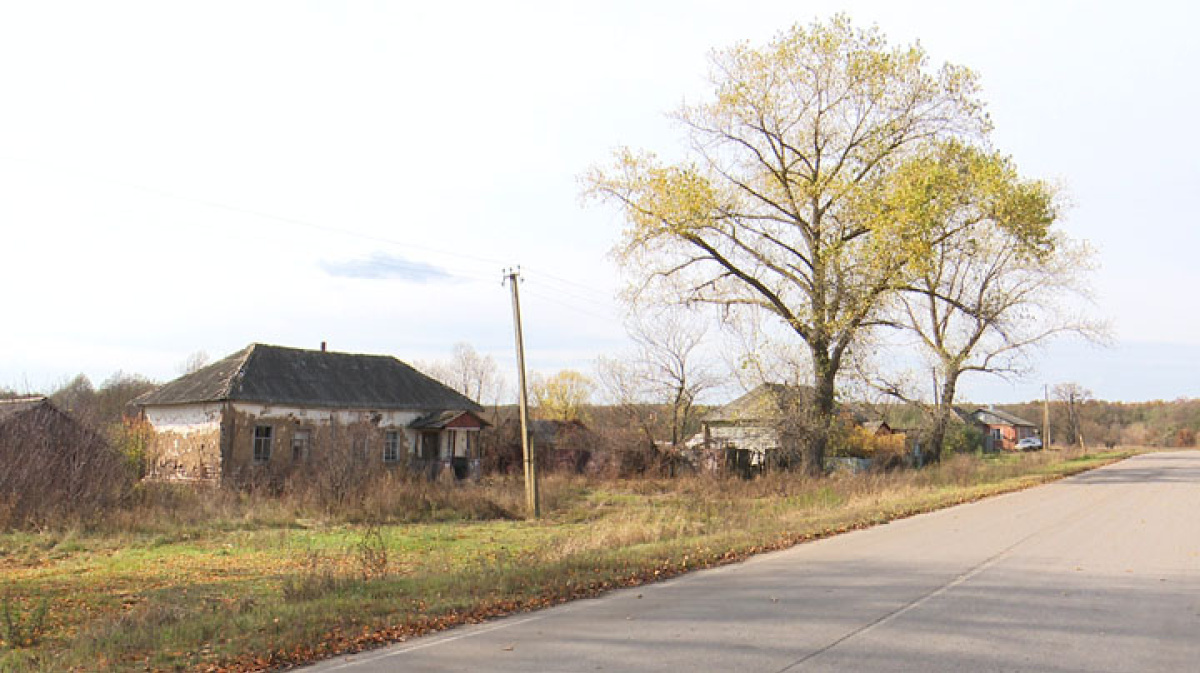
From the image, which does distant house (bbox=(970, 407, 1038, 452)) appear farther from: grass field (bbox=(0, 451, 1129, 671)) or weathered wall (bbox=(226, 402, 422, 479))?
weathered wall (bbox=(226, 402, 422, 479))

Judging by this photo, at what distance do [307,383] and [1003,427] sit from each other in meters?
101

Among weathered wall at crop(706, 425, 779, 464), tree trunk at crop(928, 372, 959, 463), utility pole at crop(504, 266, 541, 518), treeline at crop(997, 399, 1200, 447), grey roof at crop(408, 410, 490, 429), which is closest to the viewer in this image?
utility pole at crop(504, 266, 541, 518)

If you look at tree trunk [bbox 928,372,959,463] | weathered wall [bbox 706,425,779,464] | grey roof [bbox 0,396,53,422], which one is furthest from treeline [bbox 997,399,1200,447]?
grey roof [bbox 0,396,53,422]

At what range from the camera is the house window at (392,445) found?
1534 inches

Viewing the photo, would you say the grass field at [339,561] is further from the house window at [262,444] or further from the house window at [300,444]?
the house window at [300,444]

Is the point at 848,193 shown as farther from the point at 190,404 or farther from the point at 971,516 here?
the point at 190,404

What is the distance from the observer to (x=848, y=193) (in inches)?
1126

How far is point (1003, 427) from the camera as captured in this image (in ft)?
371

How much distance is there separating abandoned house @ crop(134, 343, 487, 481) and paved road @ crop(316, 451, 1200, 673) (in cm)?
1976

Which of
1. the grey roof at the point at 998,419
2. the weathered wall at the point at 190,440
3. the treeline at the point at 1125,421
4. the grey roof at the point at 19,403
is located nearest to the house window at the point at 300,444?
the weathered wall at the point at 190,440

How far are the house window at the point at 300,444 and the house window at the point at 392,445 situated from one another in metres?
4.03

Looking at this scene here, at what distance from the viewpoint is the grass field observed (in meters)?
8.18

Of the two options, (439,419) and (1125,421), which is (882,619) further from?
(1125,421)

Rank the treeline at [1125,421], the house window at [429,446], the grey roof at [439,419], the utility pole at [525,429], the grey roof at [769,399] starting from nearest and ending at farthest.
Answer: the utility pole at [525,429] < the grey roof at [769,399] < the grey roof at [439,419] < the house window at [429,446] < the treeline at [1125,421]
